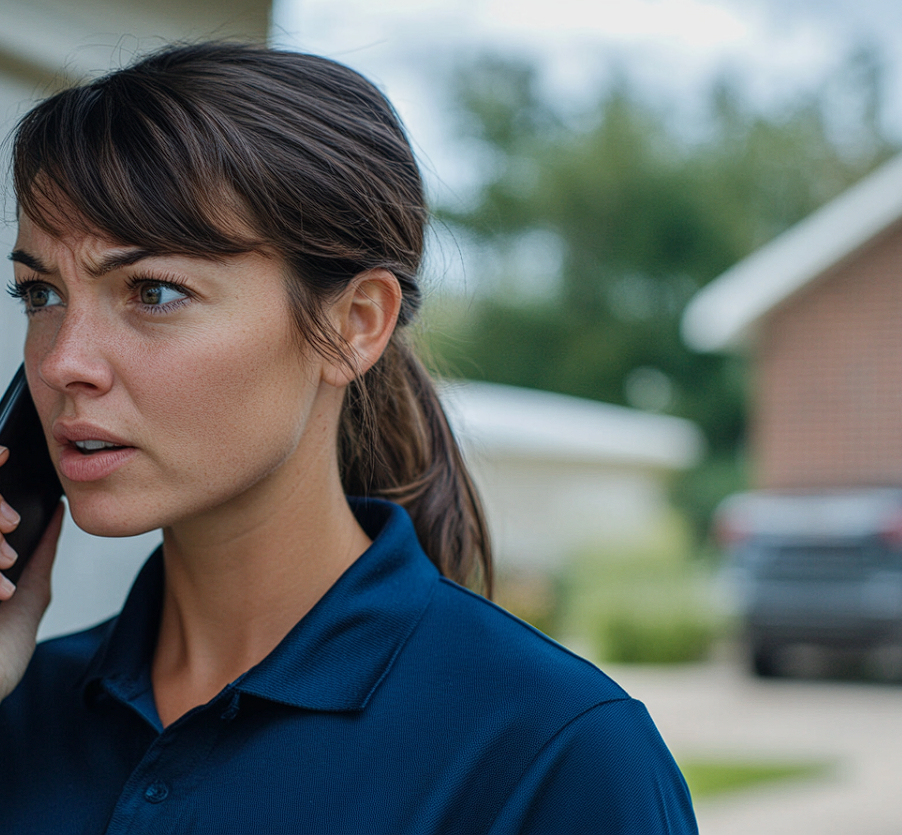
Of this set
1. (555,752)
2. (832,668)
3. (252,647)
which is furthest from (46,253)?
(832,668)

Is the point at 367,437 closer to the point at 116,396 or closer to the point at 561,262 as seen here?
the point at 116,396

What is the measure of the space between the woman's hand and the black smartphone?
2cm

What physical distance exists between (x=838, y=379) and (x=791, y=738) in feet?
18.0

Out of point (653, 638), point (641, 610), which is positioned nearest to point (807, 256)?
point (641, 610)

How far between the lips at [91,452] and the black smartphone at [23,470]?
0.81 feet

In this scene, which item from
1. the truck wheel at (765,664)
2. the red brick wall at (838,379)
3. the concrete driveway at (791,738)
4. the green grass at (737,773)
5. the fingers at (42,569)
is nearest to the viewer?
the fingers at (42,569)

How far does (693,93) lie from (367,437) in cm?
2636

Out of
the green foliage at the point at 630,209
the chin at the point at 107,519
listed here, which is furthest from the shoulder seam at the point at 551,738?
the green foliage at the point at 630,209

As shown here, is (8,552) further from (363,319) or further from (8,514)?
(363,319)

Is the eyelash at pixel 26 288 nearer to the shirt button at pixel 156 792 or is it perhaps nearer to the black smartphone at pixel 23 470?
the black smartphone at pixel 23 470

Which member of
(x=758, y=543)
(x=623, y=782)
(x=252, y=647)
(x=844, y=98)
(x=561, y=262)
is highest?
(x=844, y=98)

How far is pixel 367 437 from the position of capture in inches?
59.0

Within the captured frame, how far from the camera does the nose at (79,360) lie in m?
1.12

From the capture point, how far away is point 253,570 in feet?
4.26
